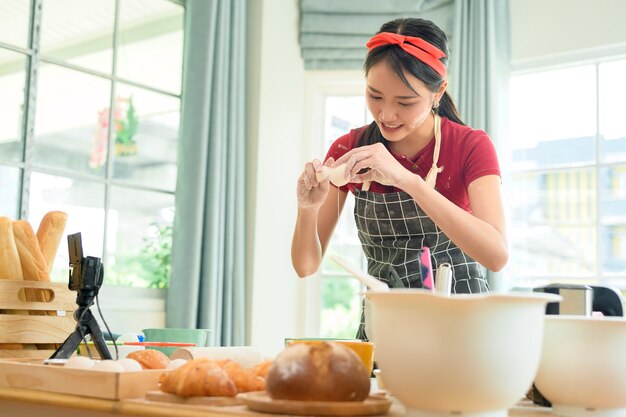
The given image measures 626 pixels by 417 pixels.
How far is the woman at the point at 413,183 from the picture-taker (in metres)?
1.56

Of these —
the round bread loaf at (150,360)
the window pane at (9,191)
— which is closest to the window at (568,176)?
the window pane at (9,191)

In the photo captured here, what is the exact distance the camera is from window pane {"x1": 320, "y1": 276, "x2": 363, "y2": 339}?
392 centimetres

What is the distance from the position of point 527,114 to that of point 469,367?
319 centimetres

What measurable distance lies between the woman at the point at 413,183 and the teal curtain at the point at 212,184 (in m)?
1.66

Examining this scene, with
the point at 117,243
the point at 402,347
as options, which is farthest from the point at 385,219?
the point at 117,243

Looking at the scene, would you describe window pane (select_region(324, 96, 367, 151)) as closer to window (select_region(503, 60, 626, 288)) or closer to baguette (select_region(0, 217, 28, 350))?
window (select_region(503, 60, 626, 288))

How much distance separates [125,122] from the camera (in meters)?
3.58

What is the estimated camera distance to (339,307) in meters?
3.93

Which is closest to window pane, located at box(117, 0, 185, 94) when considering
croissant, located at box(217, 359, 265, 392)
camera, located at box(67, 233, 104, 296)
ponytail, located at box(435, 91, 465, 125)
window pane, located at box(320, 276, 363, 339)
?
window pane, located at box(320, 276, 363, 339)

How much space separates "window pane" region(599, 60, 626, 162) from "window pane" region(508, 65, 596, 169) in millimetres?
40

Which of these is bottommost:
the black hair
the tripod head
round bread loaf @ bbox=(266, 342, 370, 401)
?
round bread loaf @ bbox=(266, 342, 370, 401)

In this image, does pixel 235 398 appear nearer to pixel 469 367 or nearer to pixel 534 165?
pixel 469 367

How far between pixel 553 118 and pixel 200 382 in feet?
10.3

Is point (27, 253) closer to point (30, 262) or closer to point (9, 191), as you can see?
point (30, 262)
